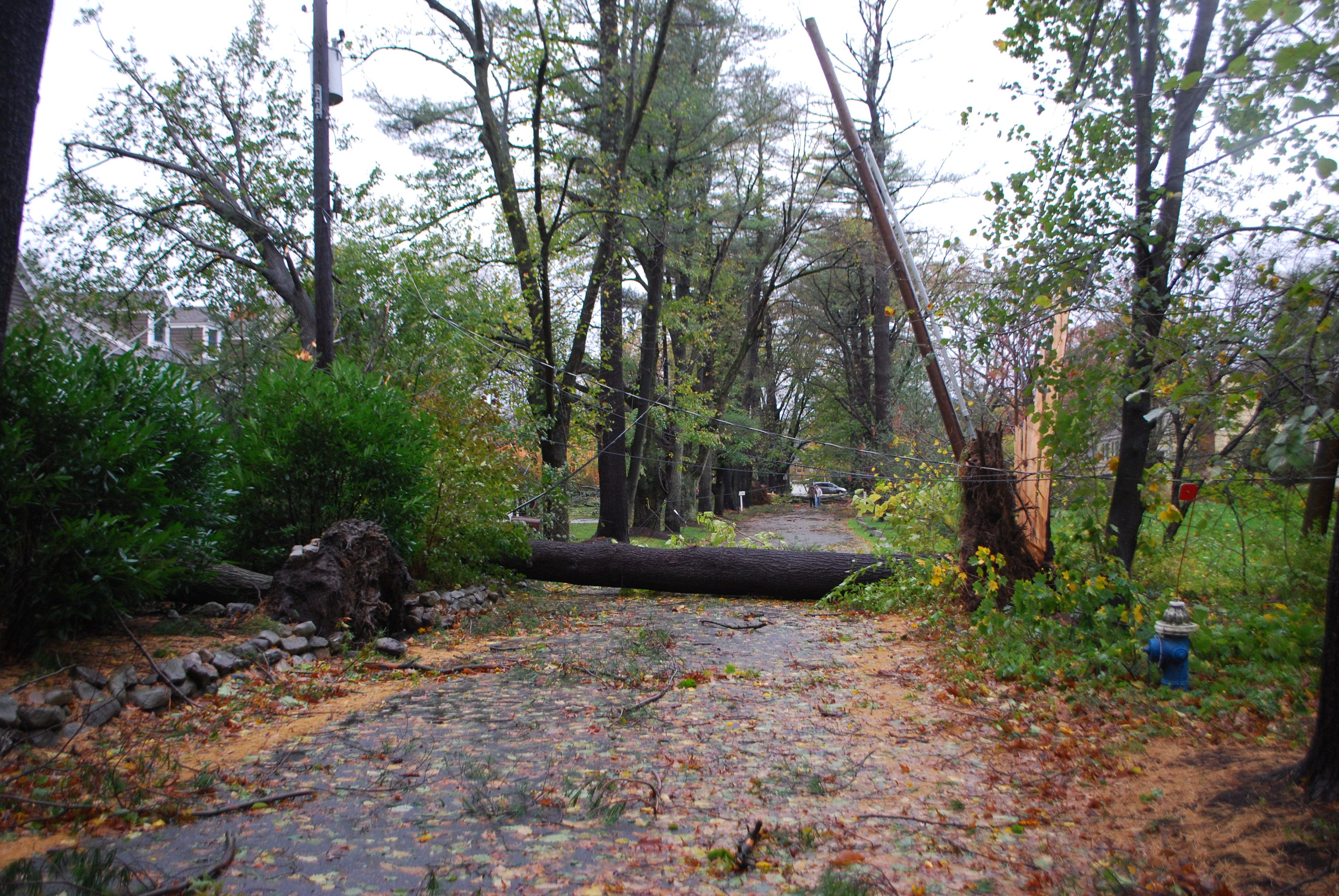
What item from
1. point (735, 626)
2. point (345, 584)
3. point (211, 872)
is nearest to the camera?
point (211, 872)

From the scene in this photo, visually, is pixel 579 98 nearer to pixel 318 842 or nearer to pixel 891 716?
pixel 891 716

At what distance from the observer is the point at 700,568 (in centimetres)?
1260

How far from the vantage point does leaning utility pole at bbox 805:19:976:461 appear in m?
9.59

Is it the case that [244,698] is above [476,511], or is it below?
below

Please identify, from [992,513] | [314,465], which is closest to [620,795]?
[314,465]

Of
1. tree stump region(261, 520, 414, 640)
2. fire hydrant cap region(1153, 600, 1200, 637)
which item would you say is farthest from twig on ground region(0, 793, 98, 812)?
fire hydrant cap region(1153, 600, 1200, 637)

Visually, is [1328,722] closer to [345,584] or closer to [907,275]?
[345,584]

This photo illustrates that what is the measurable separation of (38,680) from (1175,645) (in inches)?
263

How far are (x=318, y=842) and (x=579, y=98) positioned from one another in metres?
16.6

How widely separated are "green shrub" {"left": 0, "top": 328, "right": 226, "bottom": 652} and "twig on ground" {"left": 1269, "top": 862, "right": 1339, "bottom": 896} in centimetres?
570

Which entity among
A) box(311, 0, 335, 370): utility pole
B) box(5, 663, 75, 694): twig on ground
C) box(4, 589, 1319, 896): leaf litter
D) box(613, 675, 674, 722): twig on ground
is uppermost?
box(311, 0, 335, 370): utility pole

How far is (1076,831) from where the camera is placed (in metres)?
3.56

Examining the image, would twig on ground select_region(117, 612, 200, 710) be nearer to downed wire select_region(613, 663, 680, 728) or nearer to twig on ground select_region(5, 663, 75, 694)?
twig on ground select_region(5, 663, 75, 694)

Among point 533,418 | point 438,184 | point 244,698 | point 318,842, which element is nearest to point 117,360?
point 244,698
